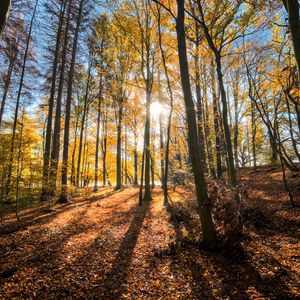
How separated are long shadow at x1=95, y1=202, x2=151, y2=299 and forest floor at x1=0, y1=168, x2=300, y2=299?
0.02m

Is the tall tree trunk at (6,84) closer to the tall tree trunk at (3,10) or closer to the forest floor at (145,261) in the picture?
the forest floor at (145,261)

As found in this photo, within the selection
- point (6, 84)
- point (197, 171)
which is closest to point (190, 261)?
point (197, 171)

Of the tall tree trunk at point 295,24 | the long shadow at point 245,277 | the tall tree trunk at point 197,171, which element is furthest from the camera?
the tall tree trunk at point 197,171

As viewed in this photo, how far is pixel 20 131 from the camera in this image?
21.4ft

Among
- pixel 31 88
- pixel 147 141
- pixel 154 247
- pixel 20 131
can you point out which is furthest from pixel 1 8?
pixel 31 88

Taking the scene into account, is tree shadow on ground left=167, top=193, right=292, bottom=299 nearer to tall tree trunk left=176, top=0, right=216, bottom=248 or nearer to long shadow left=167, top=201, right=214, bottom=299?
long shadow left=167, top=201, right=214, bottom=299

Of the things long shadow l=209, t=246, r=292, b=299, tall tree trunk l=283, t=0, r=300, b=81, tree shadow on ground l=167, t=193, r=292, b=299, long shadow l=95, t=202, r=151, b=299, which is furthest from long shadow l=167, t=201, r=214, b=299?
tall tree trunk l=283, t=0, r=300, b=81

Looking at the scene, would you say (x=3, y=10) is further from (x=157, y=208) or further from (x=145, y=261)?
(x=157, y=208)

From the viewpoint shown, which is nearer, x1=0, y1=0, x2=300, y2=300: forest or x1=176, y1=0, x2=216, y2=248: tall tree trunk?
x1=0, y1=0, x2=300, y2=300: forest

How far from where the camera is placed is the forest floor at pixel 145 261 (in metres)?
2.95

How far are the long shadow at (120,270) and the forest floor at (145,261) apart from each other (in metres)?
0.02

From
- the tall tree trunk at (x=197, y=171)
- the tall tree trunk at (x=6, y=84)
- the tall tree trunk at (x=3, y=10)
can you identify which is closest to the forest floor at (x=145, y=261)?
the tall tree trunk at (x=197, y=171)

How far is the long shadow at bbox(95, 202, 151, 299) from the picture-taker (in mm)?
2986

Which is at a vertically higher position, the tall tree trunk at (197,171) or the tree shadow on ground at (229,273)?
the tall tree trunk at (197,171)
